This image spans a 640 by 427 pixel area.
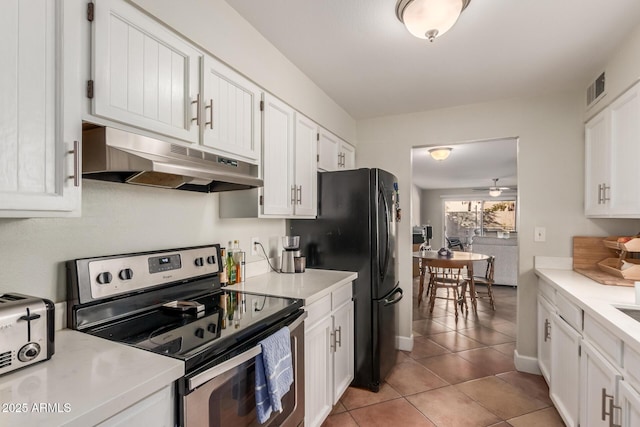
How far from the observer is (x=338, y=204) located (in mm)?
2488

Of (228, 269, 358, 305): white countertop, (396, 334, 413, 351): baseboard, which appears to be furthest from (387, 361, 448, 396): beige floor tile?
(228, 269, 358, 305): white countertop

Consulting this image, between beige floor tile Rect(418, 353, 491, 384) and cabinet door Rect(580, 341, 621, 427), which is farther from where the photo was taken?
beige floor tile Rect(418, 353, 491, 384)

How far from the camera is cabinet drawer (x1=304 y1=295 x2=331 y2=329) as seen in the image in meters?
1.75

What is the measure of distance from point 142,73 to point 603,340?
7.14 ft

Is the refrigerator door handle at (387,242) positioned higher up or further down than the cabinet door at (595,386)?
higher up

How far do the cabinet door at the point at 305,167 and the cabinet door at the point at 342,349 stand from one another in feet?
2.43

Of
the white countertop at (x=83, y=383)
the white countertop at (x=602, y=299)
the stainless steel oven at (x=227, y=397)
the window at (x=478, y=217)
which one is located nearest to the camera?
the white countertop at (x=83, y=383)

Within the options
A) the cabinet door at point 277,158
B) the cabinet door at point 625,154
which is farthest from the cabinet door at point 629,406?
the cabinet door at point 277,158

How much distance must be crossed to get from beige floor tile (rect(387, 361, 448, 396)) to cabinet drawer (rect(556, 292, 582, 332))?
104 centimetres

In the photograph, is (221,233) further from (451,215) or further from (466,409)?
(451,215)

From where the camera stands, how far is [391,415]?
214cm

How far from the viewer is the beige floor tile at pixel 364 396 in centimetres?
228

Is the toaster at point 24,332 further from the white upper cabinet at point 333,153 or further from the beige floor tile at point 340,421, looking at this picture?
the white upper cabinet at point 333,153

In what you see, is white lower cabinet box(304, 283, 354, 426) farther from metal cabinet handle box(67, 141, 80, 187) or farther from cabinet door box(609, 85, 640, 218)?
cabinet door box(609, 85, 640, 218)
